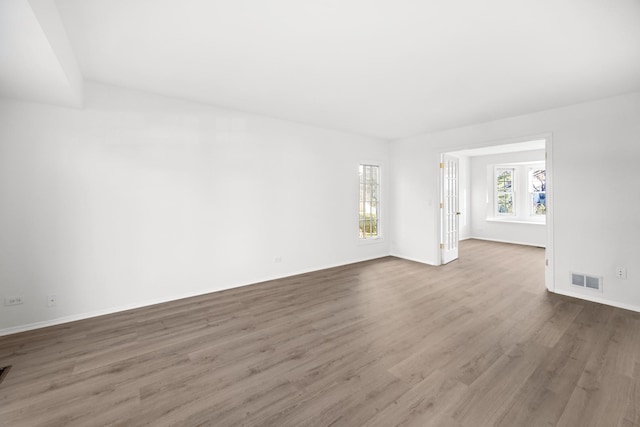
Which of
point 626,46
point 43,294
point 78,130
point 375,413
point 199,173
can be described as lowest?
point 375,413

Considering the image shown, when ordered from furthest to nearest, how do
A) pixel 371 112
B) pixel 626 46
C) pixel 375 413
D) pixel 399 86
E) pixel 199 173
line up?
pixel 371 112 → pixel 199 173 → pixel 399 86 → pixel 626 46 → pixel 375 413

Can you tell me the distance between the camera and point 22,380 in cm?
206

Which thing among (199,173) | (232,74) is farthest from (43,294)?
(232,74)

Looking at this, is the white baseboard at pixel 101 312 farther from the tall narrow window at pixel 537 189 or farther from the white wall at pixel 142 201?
the tall narrow window at pixel 537 189

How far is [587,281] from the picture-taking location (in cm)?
362

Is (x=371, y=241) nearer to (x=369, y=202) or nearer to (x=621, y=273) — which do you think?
(x=369, y=202)

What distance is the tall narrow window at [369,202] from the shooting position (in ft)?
19.2

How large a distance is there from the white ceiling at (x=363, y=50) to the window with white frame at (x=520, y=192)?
5.07 metres

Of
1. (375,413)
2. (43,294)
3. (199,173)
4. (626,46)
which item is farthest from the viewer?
(199,173)

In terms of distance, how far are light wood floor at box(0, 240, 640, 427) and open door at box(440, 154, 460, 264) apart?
6.45ft

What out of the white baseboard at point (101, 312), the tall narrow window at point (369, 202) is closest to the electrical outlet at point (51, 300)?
the white baseboard at point (101, 312)

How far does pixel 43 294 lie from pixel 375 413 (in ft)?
11.6

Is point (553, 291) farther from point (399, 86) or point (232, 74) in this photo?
point (232, 74)

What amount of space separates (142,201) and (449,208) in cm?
558
